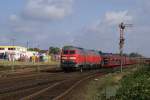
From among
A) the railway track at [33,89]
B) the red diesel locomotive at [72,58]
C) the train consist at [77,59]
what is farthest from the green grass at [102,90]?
the train consist at [77,59]

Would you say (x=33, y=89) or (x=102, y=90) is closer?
(x=33, y=89)

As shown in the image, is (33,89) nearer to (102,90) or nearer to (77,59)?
(102,90)

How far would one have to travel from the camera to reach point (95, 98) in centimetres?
2698

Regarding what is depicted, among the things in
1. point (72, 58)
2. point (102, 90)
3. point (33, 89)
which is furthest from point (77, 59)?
point (33, 89)

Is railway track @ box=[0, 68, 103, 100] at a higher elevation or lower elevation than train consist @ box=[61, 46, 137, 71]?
lower

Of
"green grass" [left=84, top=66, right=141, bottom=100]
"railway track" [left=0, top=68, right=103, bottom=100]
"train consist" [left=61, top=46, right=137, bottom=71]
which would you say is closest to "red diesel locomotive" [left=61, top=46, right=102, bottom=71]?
"train consist" [left=61, top=46, right=137, bottom=71]

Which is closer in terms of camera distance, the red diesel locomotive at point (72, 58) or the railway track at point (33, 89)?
the railway track at point (33, 89)

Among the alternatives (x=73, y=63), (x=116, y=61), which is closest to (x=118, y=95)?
(x=73, y=63)

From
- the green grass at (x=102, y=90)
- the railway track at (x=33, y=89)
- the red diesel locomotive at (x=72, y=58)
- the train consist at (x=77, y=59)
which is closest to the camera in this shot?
the green grass at (x=102, y=90)

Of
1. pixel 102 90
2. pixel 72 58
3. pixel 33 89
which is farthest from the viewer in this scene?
pixel 72 58

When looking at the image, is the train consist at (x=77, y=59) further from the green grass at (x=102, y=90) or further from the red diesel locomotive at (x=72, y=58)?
the green grass at (x=102, y=90)

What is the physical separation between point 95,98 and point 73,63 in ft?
127

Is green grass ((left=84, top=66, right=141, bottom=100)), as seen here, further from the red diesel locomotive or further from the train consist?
the train consist

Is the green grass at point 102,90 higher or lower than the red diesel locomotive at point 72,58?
lower
